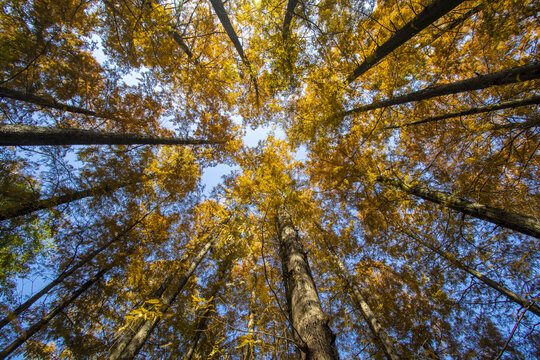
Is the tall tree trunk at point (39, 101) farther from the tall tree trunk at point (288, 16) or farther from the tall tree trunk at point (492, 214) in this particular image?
the tall tree trunk at point (492, 214)

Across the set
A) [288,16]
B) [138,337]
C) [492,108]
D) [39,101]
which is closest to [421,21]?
[492,108]

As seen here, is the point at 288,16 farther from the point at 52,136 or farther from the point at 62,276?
the point at 62,276

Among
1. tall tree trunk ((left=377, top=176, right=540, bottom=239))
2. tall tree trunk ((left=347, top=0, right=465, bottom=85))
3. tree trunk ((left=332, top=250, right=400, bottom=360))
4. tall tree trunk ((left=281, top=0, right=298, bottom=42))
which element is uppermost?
tall tree trunk ((left=281, top=0, right=298, bottom=42))

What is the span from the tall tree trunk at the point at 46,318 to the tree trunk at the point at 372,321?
293 inches

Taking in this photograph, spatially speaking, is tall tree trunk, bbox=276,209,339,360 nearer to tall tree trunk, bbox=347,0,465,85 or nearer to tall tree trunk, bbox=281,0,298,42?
tall tree trunk, bbox=347,0,465,85

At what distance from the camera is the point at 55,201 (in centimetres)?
488

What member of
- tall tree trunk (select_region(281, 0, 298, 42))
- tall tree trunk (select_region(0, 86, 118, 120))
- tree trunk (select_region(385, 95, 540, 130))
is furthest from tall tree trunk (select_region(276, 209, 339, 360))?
tall tree trunk (select_region(0, 86, 118, 120))

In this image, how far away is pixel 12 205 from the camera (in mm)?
4477

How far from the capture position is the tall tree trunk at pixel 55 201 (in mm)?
4531

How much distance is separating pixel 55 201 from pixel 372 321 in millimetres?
8762

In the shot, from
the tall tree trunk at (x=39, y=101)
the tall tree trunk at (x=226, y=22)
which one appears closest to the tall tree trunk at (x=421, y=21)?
the tall tree trunk at (x=226, y=22)

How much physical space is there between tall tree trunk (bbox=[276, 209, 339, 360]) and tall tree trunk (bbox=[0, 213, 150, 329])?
5827 mm

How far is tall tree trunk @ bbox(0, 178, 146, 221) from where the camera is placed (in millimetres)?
4531

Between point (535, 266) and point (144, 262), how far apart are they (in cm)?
1087
